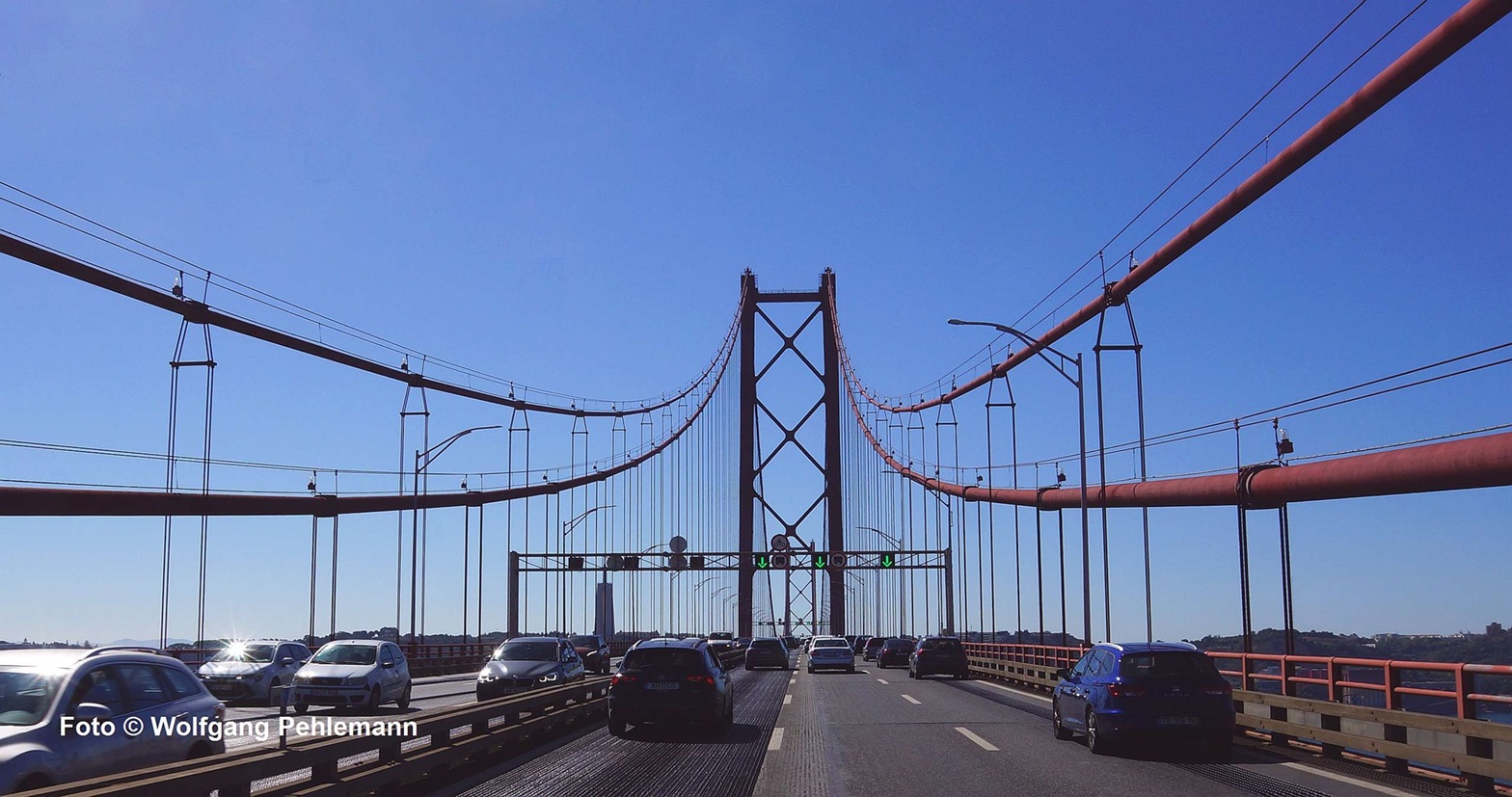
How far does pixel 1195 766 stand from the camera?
52.1 feet

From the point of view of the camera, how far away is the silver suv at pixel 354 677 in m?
24.0

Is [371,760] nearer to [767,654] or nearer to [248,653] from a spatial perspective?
[248,653]

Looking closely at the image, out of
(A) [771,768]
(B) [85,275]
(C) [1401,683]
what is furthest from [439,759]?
(B) [85,275]

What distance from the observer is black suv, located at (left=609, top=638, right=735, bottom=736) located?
2034 centimetres

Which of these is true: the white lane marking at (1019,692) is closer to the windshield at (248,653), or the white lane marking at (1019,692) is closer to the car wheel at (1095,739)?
the car wheel at (1095,739)

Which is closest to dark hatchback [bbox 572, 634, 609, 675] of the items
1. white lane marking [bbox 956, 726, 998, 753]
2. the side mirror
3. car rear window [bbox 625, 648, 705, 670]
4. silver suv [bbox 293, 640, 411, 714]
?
silver suv [bbox 293, 640, 411, 714]

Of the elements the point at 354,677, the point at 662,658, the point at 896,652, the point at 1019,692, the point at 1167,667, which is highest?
the point at 1167,667

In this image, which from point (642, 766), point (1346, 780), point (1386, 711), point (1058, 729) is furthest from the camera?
point (1058, 729)

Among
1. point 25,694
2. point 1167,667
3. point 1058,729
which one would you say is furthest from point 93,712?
point 1058,729

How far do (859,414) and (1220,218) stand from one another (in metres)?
63.5

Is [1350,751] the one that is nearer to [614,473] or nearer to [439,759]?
[439,759]

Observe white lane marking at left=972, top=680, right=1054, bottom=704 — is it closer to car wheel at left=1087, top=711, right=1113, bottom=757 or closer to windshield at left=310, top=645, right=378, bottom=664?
car wheel at left=1087, top=711, right=1113, bottom=757

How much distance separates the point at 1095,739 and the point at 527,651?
15.9 metres

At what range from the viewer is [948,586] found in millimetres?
77500
